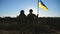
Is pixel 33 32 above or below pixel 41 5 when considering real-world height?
below

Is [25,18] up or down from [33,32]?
up

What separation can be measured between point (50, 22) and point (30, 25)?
1449cm

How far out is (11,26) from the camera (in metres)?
23.0

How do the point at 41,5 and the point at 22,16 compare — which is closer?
the point at 22,16

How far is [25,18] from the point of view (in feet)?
33.7

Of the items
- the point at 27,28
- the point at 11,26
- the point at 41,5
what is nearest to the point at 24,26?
the point at 27,28

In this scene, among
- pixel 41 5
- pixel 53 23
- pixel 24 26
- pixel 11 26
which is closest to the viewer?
pixel 24 26

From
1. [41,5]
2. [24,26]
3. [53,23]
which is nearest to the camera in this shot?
[24,26]

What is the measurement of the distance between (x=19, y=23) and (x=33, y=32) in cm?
87

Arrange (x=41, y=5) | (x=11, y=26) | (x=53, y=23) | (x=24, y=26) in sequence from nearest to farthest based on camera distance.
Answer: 1. (x=24, y=26)
2. (x=41, y=5)
3. (x=11, y=26)
4. (x=53, y=23)

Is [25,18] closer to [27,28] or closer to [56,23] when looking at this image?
[27,28]

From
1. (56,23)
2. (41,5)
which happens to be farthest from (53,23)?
(41,5)

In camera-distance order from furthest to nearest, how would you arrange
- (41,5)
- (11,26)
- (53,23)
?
(53,23), (11,26), (41,5)

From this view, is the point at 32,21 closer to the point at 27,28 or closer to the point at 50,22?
the point at 27,28
